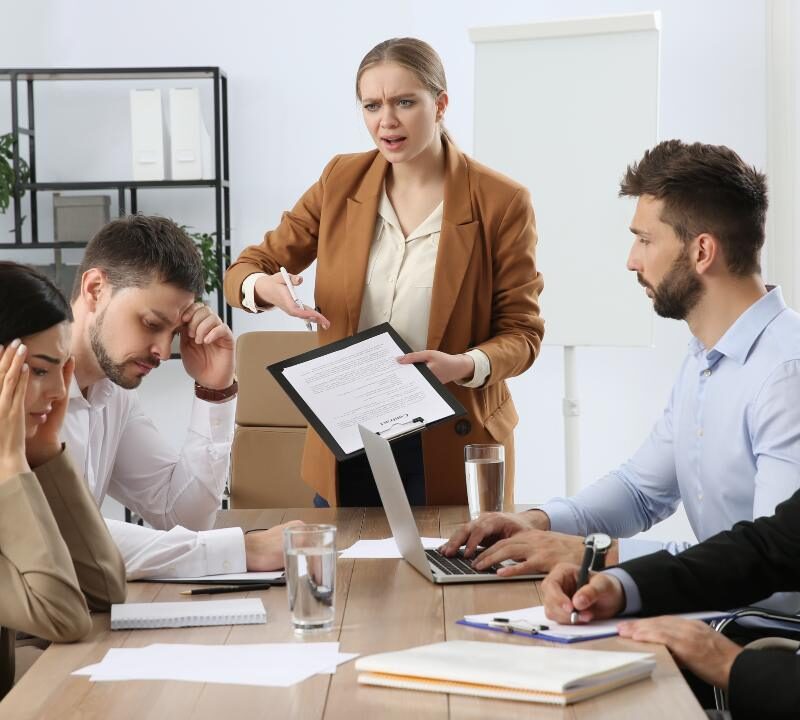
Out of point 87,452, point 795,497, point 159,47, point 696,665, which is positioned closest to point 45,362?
point 87,452

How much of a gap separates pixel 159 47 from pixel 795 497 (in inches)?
146

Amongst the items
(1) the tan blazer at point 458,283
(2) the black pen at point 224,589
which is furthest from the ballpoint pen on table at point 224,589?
(1) the tan blazer at point 458,283

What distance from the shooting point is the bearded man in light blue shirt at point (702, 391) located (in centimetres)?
175

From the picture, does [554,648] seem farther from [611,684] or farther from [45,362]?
[45,362]

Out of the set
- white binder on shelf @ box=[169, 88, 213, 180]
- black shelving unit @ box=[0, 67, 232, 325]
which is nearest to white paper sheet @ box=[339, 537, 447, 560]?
black shelving unit @ box=[0, 67, 232, 325]

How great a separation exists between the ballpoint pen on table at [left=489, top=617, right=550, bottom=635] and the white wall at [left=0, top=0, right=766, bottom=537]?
310cm

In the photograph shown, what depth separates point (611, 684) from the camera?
1.16m

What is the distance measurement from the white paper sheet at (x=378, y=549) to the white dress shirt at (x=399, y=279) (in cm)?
60

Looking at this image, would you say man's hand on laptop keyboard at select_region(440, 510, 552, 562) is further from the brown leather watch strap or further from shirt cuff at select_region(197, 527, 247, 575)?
the brown leather watch strap

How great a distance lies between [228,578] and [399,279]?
95 cm

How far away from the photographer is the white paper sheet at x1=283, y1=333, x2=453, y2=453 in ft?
6.89

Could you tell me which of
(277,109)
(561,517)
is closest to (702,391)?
(561,517)

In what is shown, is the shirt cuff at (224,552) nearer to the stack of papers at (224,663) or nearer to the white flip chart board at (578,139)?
the stack of papers at (224,663)

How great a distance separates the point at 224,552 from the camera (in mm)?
1746
